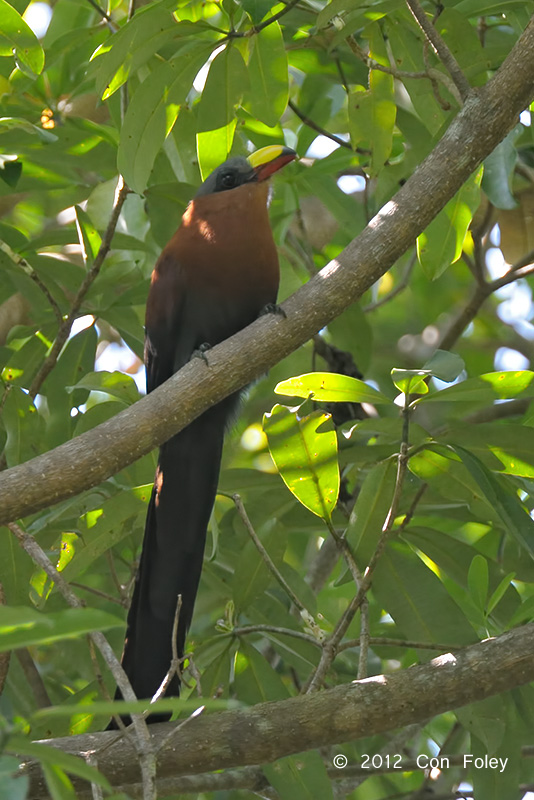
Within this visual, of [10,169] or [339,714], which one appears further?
[10,169]

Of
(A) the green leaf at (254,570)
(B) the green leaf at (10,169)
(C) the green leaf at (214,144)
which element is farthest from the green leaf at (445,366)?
(B) the green leaf at (10,169)

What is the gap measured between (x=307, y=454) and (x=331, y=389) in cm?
20

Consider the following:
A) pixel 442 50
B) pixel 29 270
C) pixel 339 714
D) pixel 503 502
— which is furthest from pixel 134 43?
pixel 339 714

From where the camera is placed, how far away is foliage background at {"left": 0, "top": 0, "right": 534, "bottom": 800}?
2.40 m

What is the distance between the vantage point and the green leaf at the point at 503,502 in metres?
2.13

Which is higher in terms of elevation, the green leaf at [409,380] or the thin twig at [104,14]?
the thin twig at [104,14]

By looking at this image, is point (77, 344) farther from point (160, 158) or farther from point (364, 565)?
point (364, 565)

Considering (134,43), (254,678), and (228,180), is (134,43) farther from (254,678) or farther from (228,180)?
(254,678)

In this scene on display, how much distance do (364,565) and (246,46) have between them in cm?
148

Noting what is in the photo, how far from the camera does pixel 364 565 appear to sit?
8.21 ft

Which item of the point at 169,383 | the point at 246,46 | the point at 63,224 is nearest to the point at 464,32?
the point at 246,46

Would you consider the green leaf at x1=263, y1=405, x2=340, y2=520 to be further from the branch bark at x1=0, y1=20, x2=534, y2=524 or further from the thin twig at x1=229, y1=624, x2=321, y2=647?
the thin twig at x1=229, y1=624, x2=321, y2=647

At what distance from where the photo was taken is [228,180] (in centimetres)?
335

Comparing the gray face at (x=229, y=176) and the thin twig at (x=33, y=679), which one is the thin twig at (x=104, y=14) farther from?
the thin twig at (x=33, y=679)
